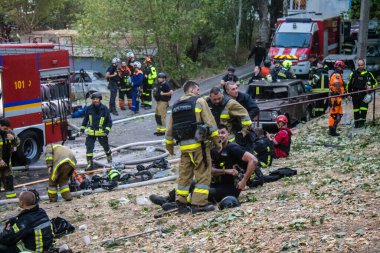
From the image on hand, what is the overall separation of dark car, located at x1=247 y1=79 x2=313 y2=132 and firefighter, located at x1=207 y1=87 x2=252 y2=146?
5.75 meters

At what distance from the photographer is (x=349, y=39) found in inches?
1323

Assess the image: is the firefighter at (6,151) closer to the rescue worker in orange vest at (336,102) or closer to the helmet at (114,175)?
the helmet at (114,175)

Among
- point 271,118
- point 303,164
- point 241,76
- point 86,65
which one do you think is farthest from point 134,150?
point 86,65

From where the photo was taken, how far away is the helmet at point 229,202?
978cm

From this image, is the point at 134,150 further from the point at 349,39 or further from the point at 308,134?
the point at 349,39

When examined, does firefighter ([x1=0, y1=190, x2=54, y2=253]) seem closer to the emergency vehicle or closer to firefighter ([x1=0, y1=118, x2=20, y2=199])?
firefighter ([x1=0, y1=118, x2=20, y2=199])

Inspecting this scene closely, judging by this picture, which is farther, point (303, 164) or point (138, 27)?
point (138, 27)

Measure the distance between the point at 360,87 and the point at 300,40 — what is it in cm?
1314

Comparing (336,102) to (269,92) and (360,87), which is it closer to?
(360,87)

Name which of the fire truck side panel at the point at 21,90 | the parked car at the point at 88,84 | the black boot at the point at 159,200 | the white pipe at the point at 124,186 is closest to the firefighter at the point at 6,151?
the white pipe at the point at 124,186

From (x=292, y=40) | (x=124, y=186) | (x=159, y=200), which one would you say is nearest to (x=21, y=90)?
(x=124, y=186)

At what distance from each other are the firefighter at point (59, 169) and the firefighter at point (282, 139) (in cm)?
365

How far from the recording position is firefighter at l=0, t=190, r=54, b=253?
853cm

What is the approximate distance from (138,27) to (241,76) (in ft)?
16.2
